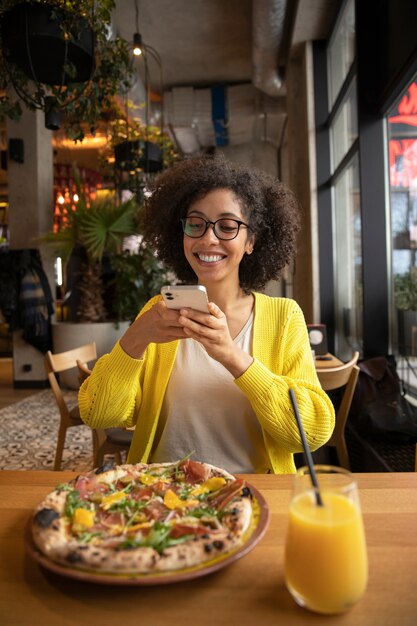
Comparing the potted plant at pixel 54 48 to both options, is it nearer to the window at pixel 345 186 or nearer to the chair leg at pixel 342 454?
the window at pixel 345 186

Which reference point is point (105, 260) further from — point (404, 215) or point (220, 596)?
point (220, 596)

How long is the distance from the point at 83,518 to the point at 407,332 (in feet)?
8.87

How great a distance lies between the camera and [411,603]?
0.62 meters

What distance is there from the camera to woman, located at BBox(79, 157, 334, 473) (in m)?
1.20

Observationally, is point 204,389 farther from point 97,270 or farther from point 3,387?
point 3,387

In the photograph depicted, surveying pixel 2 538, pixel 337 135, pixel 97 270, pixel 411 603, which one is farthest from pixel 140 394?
pixel 97 270

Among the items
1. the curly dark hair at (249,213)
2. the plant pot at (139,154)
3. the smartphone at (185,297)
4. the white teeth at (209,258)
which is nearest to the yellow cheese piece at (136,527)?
the smartphone at (185,297)

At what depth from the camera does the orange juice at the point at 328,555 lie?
23.0 inches

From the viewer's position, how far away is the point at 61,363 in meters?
2.83

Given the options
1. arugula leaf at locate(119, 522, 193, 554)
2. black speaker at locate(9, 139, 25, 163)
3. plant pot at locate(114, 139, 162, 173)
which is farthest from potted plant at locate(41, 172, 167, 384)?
arugula leaf at locate(119, 522, 193, 554)

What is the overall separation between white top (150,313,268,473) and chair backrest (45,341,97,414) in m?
1.42

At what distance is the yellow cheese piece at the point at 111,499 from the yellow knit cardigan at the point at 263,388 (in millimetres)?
434

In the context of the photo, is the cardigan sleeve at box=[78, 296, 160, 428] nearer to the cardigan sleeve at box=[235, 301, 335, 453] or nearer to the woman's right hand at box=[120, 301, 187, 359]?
the woman's right hand at box=[120, 301, 187, 359]

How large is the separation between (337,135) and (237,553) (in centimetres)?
472
